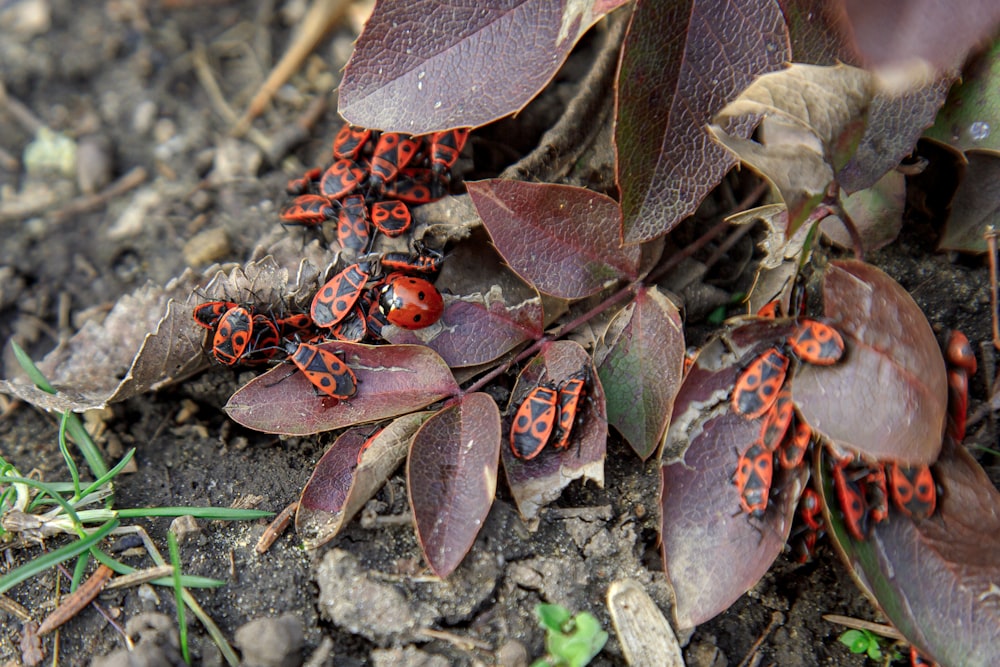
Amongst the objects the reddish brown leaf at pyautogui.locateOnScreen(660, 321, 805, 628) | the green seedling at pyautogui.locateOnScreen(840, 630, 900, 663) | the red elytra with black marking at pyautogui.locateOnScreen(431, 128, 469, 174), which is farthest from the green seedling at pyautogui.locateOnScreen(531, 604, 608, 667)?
the red elytra with black marking at pyautogui.locateOnScreen(431, 128, 469, 174)

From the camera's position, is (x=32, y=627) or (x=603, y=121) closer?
(x=32, y=627)

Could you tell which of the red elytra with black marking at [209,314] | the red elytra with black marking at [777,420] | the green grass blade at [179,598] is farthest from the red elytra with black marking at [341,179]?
the red elytra with black marking at [777,420]

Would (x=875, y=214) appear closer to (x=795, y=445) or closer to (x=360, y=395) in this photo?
(x=795, y=445)

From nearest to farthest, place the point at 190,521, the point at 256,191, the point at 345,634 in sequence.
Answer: the point at 345,634
the point at 190,521
the point at 256,191

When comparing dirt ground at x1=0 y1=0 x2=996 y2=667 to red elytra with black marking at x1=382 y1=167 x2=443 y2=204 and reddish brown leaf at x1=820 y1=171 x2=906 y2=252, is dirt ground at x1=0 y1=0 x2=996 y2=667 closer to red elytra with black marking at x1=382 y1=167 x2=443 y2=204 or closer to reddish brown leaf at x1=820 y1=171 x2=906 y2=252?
reddish brown leaf at x1=820 y1=171 x2=906 y2=252

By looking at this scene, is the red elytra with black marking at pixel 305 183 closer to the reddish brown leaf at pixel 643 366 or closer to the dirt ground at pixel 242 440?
the dirt ground at pixel 242 440

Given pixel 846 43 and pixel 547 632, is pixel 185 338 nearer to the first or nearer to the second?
pixel 547 632

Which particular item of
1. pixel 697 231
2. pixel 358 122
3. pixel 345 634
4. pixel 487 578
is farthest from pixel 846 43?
pixel 345 634

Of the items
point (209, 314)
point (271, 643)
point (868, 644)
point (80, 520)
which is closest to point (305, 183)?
point (209, 314)
